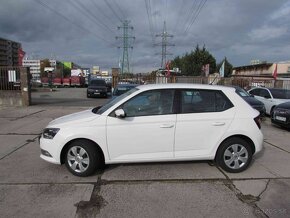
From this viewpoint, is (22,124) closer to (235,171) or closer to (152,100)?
(152,100)

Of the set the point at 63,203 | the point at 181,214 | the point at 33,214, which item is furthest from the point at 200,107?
the point at 33,214

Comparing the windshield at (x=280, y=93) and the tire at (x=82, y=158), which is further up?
the windshield at (x=280, y=93)

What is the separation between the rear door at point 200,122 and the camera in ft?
17.7

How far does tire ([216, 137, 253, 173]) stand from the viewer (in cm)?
558

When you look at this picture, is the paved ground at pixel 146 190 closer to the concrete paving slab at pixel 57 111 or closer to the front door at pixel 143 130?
the front door at pixel 143 130

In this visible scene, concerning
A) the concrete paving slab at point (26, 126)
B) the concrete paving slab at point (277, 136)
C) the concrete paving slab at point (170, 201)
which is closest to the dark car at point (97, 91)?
the concrete paving slab at point (26, 126)

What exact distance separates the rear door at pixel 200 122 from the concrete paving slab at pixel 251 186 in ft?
2.60

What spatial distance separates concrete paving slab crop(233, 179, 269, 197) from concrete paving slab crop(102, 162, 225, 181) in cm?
38

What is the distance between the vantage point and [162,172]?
18.3 ft

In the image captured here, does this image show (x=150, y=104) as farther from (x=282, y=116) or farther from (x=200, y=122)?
(x=282, y=116)

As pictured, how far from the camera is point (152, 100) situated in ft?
17.8

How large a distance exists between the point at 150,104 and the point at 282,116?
6704 millimetres

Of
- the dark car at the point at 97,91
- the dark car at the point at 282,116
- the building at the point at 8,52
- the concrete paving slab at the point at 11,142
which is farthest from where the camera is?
the building at the point at 8,52

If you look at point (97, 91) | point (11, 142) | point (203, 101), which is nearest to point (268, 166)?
point (203, 101)
